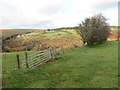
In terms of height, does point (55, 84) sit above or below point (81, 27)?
below

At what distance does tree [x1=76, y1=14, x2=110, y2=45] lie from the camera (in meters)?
30.3

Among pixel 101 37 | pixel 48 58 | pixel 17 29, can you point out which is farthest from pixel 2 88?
pixel 17 29

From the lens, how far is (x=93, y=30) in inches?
1190

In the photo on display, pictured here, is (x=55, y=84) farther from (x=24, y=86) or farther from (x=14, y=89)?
(x=14, y=89)

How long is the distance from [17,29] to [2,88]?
92522 mm

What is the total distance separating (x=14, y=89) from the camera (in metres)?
6.52

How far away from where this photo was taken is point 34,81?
779 cm

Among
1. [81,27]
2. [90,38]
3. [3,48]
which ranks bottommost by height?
[3,48]

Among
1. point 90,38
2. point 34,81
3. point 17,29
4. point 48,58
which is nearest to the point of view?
point 34,81

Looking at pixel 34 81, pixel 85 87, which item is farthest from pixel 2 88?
pixel 85 87

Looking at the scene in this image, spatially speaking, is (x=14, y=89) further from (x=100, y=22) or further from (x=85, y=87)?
(x=100, y=22)

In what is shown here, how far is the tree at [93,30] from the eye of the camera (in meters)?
30.3

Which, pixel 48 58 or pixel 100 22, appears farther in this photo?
Result: pixel 100 22

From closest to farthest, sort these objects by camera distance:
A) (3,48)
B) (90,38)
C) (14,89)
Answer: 1. (14,89)
2. (90,38)
3. (3,48)
